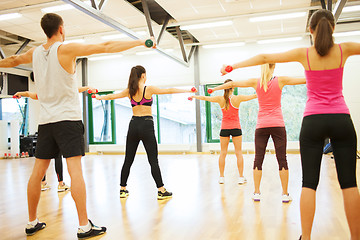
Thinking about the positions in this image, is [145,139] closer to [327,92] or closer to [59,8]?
[327,92]

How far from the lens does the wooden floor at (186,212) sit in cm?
240

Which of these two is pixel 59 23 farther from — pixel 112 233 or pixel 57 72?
pixel 112 233

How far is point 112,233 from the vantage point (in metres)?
2.45

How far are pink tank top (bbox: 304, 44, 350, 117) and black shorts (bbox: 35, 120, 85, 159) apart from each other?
161cm

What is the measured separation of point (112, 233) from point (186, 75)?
833 cm

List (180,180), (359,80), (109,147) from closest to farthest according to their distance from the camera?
1. (180,180)
2. (359,80)
3. (109,147)

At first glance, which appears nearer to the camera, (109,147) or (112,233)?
(112,233)

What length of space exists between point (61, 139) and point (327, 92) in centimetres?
180

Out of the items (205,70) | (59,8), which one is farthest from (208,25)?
(59,8)

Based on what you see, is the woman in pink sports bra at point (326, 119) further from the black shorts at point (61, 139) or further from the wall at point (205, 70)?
the wall at point (205, 70)

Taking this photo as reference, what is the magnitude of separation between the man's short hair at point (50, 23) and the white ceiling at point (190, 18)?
4090 millimetres

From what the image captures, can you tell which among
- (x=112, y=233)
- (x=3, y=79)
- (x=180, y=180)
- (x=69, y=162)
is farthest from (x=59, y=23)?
(x=3, y=79)

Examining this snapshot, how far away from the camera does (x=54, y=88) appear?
2289mm

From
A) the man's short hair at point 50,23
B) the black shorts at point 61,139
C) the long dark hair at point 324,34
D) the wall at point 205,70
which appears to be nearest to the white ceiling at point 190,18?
the wall at point 205,70
